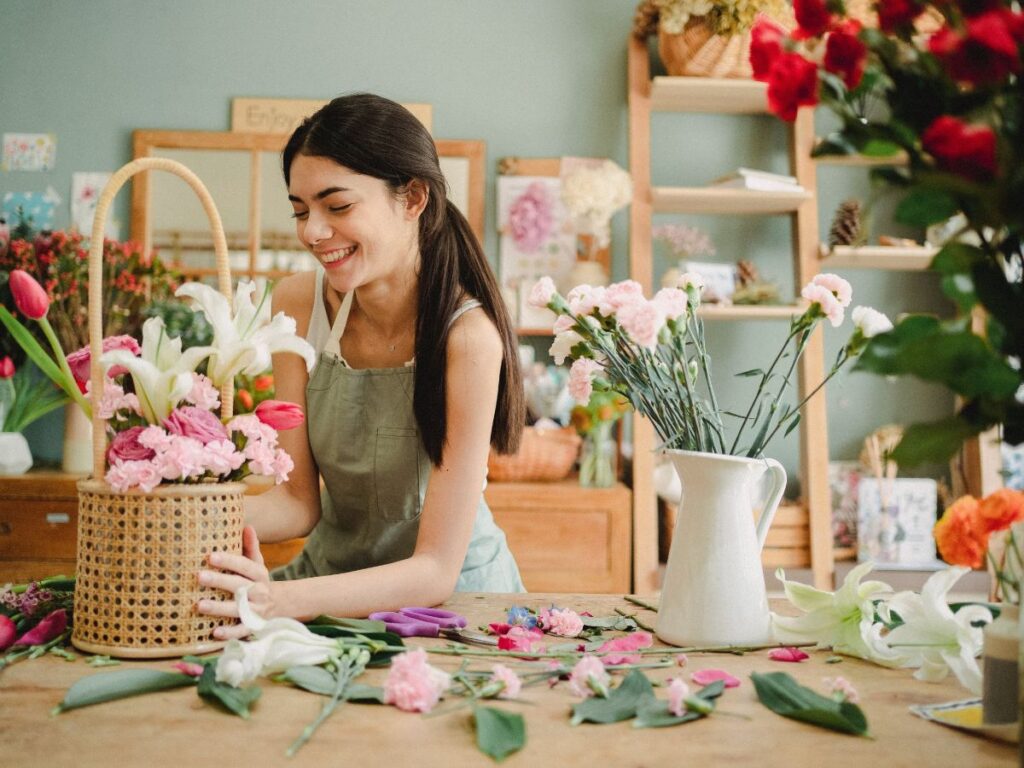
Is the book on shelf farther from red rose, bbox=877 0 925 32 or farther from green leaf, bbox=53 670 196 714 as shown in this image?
green leaf, bbox=53 670 196 714

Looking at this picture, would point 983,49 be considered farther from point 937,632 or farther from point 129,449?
point 129,449

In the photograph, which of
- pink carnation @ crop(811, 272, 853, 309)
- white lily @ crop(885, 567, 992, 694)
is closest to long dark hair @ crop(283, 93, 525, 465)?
pink carnation @ crop(811, 272, 853, 309)

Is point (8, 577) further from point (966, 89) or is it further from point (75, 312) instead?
point (966, 89)

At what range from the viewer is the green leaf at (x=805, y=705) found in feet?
2.44

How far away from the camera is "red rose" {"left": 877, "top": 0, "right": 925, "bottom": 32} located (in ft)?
2.07

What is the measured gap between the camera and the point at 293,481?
62.8 inches

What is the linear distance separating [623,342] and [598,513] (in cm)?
185

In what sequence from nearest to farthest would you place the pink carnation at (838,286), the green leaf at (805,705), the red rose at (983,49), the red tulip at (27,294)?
the red rose at (983,49), the green leaf at (805,705), the red tulip at (27,294), the pink carnation at (838,286)

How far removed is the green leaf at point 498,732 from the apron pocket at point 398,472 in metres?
0.81

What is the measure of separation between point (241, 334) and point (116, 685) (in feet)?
1.20

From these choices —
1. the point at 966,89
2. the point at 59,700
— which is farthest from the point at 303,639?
the point at 966,89

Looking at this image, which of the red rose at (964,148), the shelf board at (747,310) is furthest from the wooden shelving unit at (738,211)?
the red rose at (964,148)

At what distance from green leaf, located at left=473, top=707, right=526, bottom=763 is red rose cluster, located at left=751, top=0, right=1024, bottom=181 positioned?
0.53 meters

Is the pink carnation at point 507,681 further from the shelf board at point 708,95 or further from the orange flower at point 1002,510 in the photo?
the shelf board at point 708,95
